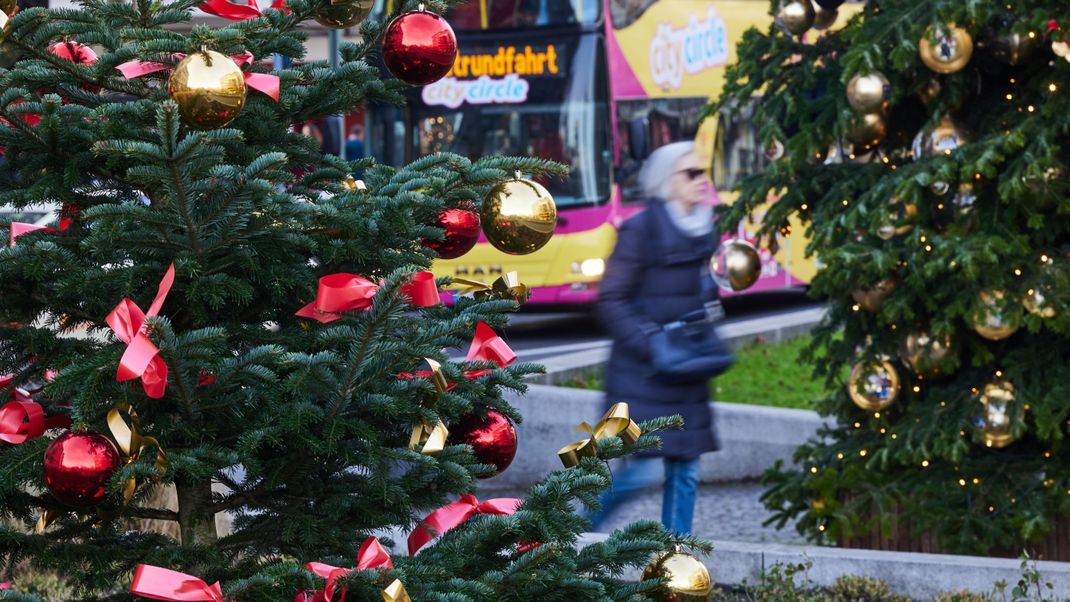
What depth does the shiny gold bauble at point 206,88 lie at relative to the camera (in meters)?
2.61

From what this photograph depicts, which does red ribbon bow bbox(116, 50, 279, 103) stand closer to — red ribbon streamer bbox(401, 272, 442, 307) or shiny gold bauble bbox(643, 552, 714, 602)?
red ribbon streamer bbox(401, 272, 442, 307)

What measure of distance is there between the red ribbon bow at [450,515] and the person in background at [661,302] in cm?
225

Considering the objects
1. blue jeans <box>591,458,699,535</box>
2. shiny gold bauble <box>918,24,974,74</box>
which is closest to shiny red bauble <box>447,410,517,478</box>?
blue jeans <box>591,458,699,535</box>

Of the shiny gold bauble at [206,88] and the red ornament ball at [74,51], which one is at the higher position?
the red ornament ball at [74,51]

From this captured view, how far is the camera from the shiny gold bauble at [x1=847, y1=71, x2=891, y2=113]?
6117 mm

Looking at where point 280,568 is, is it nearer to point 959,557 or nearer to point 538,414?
point 959,557

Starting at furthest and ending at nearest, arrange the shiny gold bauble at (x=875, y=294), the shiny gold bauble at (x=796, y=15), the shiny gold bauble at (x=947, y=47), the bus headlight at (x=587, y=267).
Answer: the bus headlight at (x=587, y=267), the shiny gold bauble at (x=796, y=15), the shiny gold bauble at (x=875, y=294), the shiny gold bauble at (x=947, y=47)

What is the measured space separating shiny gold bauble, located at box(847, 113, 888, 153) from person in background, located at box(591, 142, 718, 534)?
1.17m

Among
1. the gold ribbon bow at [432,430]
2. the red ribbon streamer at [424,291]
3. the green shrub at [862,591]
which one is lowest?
the green shrub at [862,591]

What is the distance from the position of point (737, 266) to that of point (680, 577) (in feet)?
13.7

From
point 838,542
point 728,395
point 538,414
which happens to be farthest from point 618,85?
point 838,542

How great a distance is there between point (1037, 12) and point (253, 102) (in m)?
3.76

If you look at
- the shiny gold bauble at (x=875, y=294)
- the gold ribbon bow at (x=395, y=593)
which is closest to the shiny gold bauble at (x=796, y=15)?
the shiny gold bauble at (x=875, y=294)

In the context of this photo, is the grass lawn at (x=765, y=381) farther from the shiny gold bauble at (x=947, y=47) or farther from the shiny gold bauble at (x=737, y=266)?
the shiny gold bauble at (x=947, y=47)
